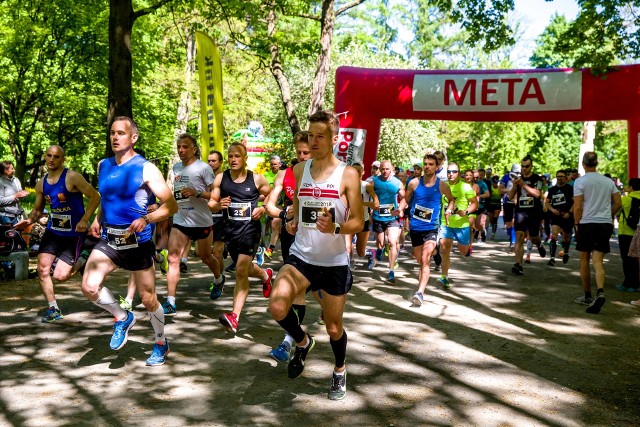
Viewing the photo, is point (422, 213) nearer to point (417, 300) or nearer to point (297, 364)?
point (417, 300)

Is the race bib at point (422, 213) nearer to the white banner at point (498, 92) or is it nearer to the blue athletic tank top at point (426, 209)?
the blue athletic tank top at point (426, 209)

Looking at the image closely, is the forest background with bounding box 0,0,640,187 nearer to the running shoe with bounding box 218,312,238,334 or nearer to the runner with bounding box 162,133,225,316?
the runner with bounding box 162,133,225,316

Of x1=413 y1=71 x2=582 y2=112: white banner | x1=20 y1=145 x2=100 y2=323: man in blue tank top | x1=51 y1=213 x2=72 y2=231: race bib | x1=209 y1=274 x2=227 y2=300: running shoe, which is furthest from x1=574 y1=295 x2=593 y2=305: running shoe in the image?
x1=51 y1=213 x2=72 y2=231: race bib

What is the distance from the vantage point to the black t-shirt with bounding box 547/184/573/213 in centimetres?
1345

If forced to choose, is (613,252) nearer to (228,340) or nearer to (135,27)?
(228,340)

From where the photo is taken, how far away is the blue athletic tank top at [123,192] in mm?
5387

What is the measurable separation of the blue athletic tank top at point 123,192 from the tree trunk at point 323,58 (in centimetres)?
1102

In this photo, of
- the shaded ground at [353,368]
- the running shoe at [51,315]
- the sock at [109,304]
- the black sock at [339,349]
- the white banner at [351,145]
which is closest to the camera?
the shaded ground at [353,368]

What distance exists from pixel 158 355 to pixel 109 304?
606mm

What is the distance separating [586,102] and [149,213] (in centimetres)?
1016

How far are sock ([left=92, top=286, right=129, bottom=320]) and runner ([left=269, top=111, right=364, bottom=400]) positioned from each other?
162 centimetres

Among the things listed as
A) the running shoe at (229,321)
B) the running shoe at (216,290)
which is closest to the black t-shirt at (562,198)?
the running shoe at (216,290)

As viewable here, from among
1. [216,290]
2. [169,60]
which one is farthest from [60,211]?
[169,60]

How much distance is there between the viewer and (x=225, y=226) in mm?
7250
